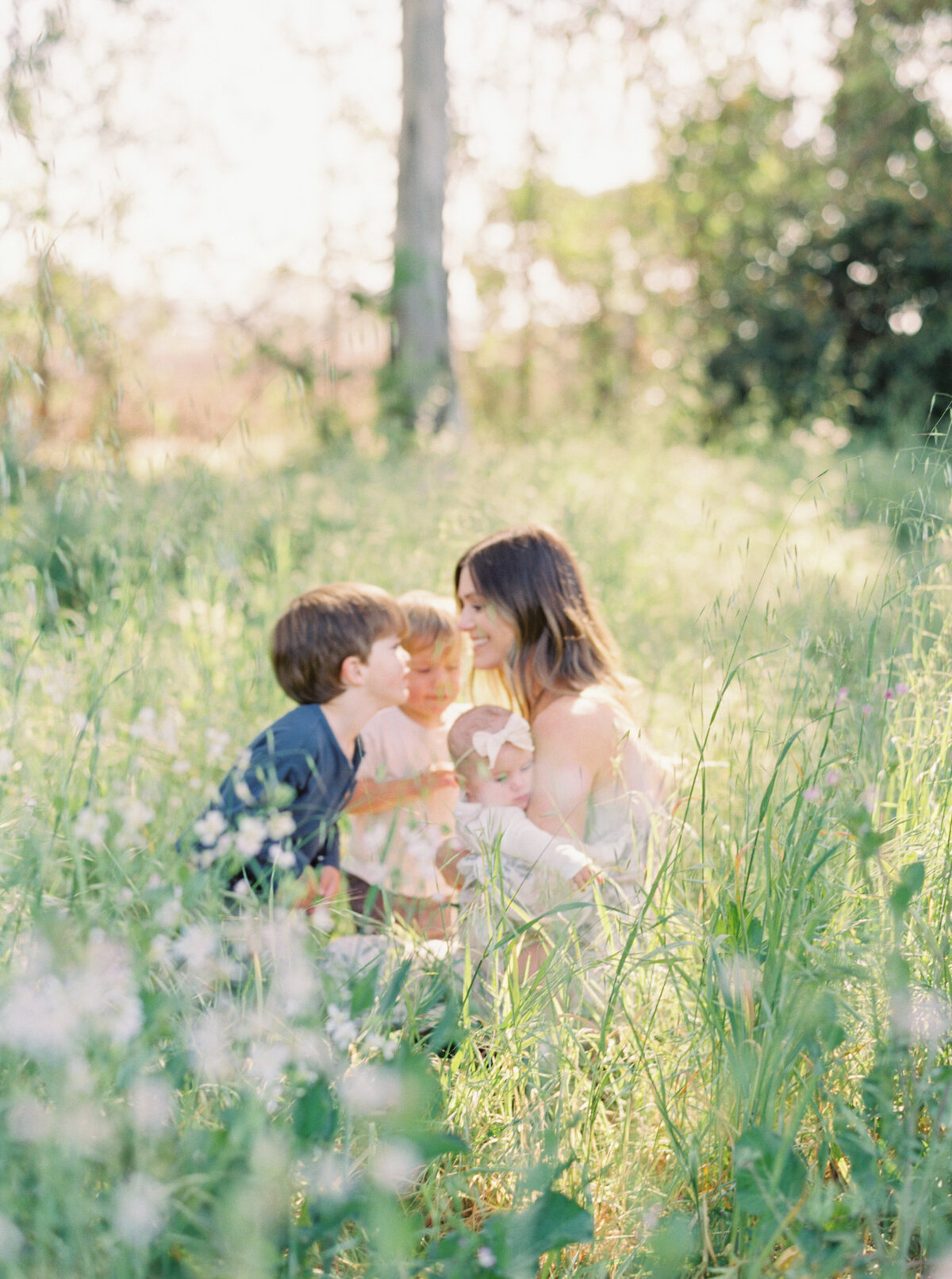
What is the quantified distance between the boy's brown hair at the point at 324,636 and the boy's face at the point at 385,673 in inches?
0.7

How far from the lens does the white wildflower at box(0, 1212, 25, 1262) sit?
970mm

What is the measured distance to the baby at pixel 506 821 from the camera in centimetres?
196

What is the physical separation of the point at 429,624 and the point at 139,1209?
6.43 ft

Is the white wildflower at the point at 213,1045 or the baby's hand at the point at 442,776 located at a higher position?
the white wildflower at the point at 213,1045

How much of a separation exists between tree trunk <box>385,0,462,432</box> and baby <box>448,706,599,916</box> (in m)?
5.97

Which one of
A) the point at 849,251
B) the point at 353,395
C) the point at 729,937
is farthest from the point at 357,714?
the point at 849,251

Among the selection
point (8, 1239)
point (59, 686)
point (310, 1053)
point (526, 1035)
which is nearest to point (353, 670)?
point (59, 686)

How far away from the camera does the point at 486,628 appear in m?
2.63

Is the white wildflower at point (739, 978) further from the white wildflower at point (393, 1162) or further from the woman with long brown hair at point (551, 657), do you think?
the woman with long brown hair at point (551, 657)

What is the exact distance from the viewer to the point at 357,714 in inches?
99.9

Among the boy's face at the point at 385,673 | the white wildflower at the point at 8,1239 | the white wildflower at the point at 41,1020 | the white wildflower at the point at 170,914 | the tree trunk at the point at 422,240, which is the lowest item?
Answer: the white wildflower at the point at 8,1239

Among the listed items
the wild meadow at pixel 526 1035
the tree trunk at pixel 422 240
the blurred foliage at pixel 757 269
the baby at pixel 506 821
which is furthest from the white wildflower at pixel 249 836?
the blurred foliage at pixel 757 269

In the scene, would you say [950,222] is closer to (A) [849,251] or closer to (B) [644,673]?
(A) [849,251]

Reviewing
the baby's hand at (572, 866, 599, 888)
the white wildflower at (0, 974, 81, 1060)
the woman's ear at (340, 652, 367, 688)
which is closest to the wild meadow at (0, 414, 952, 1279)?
the white wildflower at (0, 974, 81, 1060)
